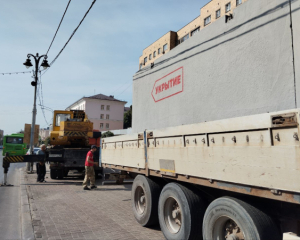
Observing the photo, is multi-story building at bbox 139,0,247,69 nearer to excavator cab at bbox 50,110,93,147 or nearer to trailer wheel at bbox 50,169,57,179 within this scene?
excavator cab at bbox 50,110,93,147

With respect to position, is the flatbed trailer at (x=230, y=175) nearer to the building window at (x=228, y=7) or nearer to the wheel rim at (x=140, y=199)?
the wheel rim at (x=140, y=199)

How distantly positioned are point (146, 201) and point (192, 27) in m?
39.7

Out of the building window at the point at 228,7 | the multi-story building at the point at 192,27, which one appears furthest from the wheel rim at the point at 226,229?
the building window at the point at 228,7

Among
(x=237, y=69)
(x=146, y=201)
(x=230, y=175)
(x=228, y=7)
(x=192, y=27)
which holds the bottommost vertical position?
(x=146, y=201)

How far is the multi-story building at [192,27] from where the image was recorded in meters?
34.7

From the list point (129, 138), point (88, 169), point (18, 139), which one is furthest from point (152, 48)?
point (129, 138)

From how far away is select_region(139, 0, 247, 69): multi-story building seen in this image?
34656 millimetres

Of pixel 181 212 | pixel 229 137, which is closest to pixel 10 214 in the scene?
pixel 181 212

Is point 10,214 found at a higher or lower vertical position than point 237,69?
lower

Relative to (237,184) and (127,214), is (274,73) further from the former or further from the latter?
(127,214)

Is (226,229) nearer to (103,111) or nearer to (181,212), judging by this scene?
(181,212)

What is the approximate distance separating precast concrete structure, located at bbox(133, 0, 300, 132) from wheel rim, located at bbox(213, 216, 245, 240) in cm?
156

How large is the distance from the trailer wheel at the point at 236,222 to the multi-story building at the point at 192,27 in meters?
29.2

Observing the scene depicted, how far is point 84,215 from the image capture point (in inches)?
243
